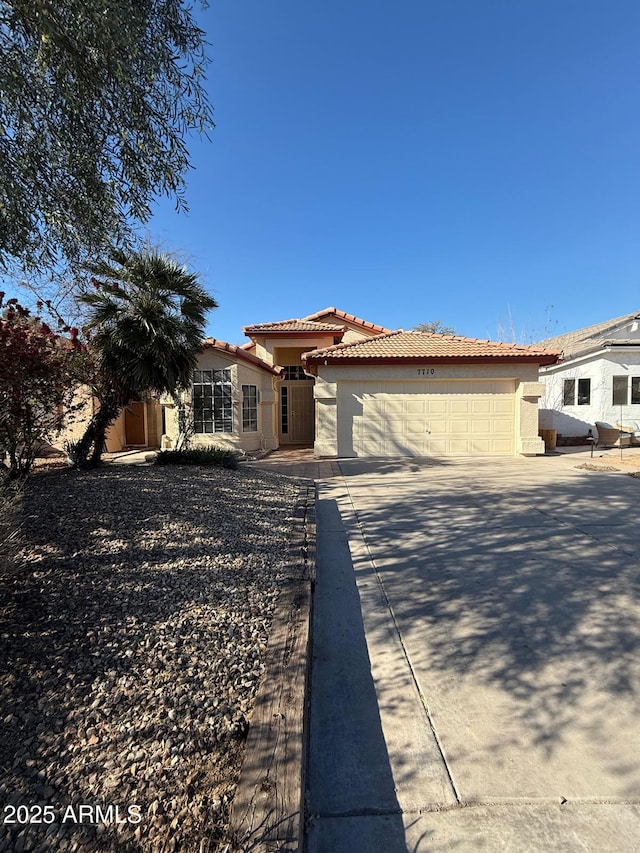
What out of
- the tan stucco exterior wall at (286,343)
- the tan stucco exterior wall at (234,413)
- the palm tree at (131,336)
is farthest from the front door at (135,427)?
the palm tree at (131,336)

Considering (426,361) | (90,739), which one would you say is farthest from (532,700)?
(426,361)

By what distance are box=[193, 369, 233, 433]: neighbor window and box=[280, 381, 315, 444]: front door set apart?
4.84 metres

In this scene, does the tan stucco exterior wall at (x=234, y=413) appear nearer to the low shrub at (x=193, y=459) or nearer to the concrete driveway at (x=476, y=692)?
the low shrub at (x=193, y=459)

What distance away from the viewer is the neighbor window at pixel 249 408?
1344cm

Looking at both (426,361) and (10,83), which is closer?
(10,83)

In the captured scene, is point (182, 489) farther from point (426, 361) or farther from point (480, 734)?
point (426, 361)

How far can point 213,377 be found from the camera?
12820mm

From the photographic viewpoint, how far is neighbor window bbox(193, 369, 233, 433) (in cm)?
1278

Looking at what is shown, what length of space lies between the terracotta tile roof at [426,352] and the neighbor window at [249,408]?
2.44 metres

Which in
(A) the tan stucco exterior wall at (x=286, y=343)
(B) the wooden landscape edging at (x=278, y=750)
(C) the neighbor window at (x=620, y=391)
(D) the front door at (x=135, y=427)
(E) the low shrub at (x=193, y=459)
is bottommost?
(B) the wooden landscape edging at (x=278, y=750)

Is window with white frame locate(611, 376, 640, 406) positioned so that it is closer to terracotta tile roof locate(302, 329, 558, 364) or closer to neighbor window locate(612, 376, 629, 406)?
neighbor window locate(612, 376, 629, 406)

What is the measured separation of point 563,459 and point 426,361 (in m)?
5.12

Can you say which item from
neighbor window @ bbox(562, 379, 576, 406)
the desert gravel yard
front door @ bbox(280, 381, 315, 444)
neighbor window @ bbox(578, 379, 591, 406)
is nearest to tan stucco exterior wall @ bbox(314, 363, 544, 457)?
front door @ bbox(280, 381, 315, 444)

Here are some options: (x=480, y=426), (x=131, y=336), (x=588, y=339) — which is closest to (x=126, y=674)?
(x=131, y=336)
